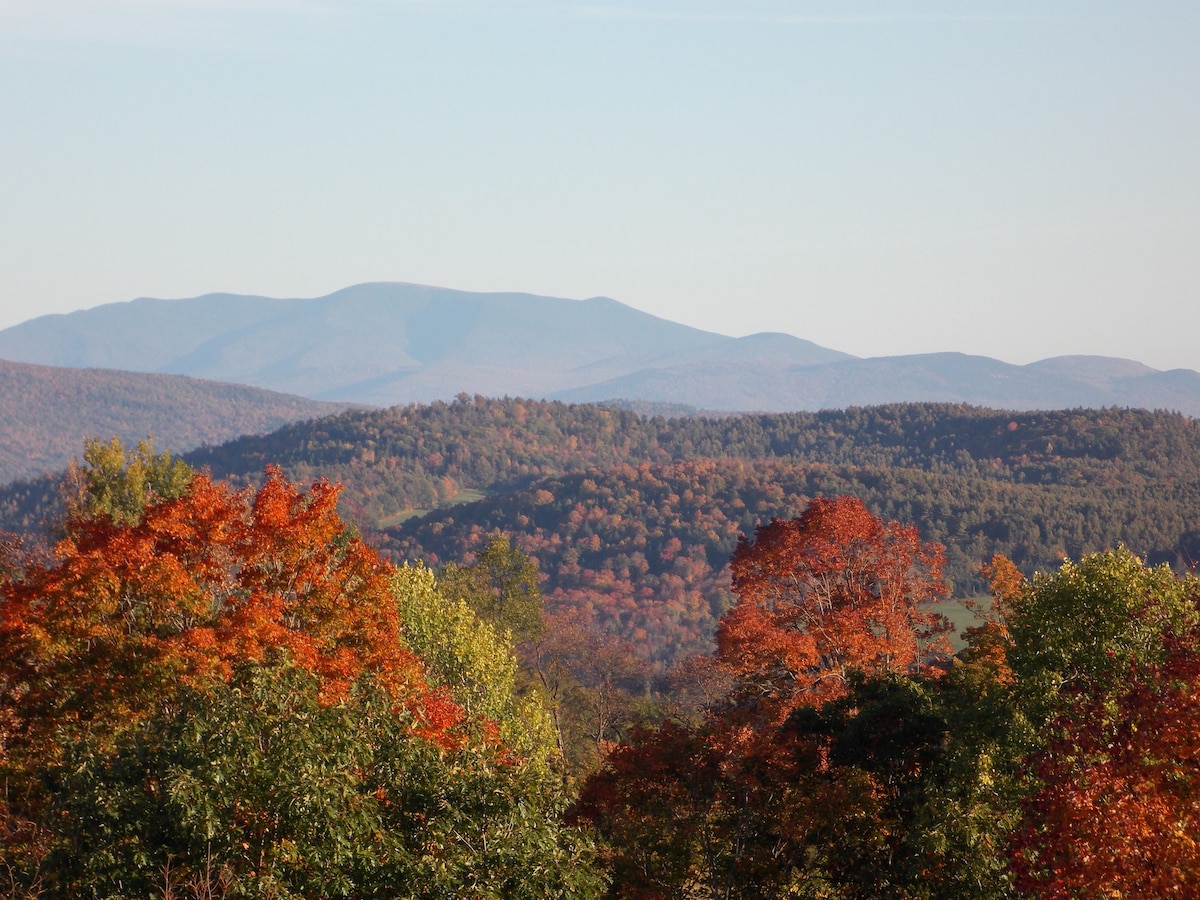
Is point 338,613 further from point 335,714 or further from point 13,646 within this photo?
point 335,714

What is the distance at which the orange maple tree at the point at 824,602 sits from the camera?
35719 mm

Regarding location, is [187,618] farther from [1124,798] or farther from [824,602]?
[1124,798]

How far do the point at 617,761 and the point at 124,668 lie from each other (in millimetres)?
11619

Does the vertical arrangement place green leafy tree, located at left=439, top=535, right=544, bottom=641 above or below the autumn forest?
below

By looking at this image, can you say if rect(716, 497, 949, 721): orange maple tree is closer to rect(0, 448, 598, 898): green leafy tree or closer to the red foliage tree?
rect(0, 448, 598, 898): green leafy tree

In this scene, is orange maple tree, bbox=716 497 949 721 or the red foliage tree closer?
the red foliage tree

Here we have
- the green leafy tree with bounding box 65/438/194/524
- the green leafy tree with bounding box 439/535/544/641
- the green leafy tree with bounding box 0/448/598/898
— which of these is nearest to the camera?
the green leafy tree with bounding box 0/448/598/898

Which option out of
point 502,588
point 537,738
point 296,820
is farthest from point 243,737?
point 502,588

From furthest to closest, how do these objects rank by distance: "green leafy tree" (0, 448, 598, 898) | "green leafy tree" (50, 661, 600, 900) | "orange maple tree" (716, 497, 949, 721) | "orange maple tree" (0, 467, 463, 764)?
"orange maple tree" (716, 497, 949, 721) → "orange maple tree" (0, 467, 463, 764) → "green leafy tree" (0, 448, 598, 898) → "green leafy tree" (50, 661, 600, 900)

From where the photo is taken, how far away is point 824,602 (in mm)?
38906

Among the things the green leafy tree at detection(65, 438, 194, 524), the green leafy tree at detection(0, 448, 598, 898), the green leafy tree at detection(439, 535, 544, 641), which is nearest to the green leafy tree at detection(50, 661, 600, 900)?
the green leafy tree at detection(0, 448, 598, 898)

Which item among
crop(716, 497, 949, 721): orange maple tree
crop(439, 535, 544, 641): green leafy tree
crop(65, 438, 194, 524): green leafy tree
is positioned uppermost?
crop(65, 438, 194, 524): green leafy tree

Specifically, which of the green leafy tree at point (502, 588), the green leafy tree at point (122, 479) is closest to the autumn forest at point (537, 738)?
the green leafy tree at point (122, 479)

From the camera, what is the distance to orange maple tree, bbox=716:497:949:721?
35719 millimetres
